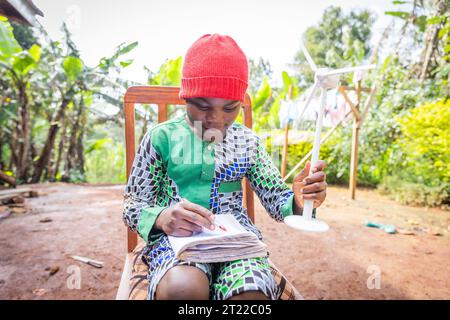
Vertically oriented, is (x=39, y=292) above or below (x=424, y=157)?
below

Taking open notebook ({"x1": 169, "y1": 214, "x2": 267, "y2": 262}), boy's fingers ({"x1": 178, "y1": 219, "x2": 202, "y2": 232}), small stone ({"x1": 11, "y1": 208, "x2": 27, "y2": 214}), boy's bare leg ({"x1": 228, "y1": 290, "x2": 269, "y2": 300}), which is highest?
boy's fingers ({"x1": 178, "y1": 219, "x2": 202, "y2": 232})

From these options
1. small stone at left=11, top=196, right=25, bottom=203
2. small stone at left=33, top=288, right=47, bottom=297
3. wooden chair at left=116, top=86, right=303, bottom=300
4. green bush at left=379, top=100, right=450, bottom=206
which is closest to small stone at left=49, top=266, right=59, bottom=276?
small stone at left=33, top=288, right=47, bottom=297

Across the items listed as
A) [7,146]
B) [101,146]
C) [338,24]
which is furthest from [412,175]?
[338,24]

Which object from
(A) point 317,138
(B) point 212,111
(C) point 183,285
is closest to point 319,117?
(A) point 317,138

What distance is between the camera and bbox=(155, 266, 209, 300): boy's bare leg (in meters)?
0.80

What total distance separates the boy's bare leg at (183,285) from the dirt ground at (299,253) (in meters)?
1.49

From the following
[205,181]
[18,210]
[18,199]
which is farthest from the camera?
[18,199]

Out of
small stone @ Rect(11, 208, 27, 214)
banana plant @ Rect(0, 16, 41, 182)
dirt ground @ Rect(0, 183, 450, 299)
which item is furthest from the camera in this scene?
banana plant @ Rect(0, 16, 41, 182)

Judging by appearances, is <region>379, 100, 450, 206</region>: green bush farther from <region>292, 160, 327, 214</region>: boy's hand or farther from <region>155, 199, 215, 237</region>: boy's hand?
<region>155, 199, 215, 237</region>: boy's hand

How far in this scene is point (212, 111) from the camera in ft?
3.54

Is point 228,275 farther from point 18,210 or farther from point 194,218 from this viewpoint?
point 18,210

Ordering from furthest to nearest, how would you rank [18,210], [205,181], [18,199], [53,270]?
[18,199], [18,210], [53,270], [205,181]

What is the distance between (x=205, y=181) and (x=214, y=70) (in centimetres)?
43
